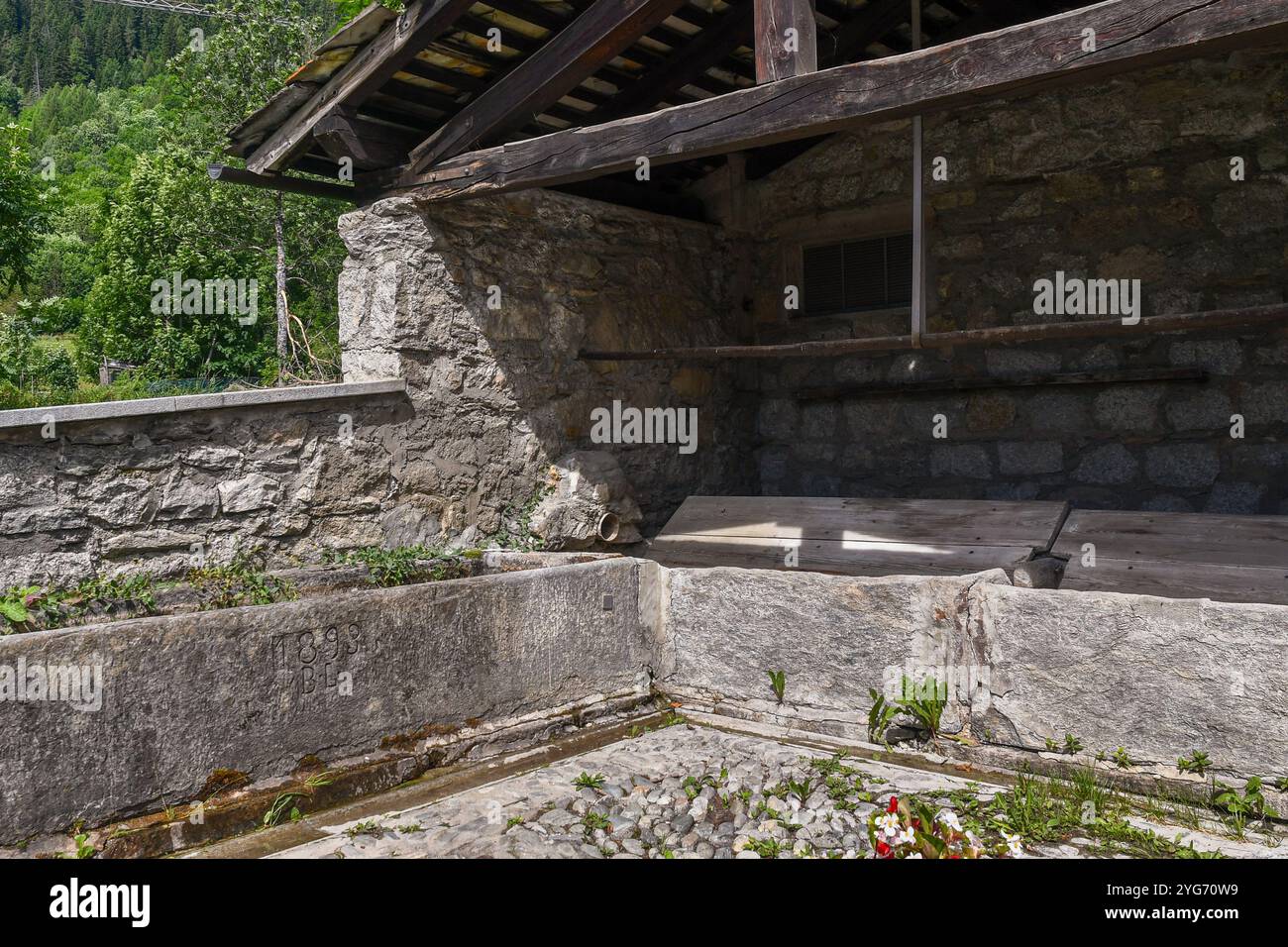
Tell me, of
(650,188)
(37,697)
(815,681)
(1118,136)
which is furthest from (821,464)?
(37,697)

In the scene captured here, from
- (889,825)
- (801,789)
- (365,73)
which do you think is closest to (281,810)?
(801,789)

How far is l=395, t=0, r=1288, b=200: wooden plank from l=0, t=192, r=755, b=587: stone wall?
784 mm

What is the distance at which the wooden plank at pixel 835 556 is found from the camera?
4492mm

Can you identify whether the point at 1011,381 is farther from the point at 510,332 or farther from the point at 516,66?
the point at 516,66

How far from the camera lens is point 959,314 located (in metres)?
6.00

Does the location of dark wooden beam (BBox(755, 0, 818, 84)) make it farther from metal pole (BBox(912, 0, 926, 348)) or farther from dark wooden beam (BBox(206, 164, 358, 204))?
dark wooden beam (BBox(206, 164, 358, 204))

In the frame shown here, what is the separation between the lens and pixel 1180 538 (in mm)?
4234

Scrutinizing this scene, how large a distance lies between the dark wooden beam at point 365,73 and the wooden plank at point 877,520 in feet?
8.72

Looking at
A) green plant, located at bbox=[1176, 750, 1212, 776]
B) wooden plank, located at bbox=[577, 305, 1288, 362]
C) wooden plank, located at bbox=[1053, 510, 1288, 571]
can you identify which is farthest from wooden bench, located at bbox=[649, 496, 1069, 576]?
green plant, located at bbox=[1176, 750, 1212, 776]

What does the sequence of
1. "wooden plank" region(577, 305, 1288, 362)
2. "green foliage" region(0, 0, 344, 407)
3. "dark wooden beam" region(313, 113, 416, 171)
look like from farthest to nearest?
"green foliage" region(0, 0, 344, 407), "dark wooden beam" region(313, 113, 416, 171), "wooden plank" region(577, 305, 1288, 362)

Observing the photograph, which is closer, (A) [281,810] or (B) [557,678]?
(A) [281,810]

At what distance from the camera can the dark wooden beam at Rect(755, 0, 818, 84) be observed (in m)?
3.72

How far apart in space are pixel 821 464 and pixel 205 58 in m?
13.8

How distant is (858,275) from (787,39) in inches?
110
